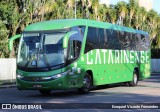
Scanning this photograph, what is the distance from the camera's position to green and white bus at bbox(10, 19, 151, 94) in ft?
62.8

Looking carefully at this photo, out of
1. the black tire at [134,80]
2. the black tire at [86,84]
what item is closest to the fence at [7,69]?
the black tire at [134,80]

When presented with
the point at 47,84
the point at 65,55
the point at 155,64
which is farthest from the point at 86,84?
the point at 155,64

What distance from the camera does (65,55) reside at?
19.3m

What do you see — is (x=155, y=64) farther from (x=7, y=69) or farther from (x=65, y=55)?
(x=65, y=55)

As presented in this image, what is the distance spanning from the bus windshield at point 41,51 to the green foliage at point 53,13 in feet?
61.2

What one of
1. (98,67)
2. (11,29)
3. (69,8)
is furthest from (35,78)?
(69,8)

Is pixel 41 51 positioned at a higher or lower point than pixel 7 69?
higher

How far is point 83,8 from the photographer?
2165 inches

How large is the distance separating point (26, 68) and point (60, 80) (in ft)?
5.19

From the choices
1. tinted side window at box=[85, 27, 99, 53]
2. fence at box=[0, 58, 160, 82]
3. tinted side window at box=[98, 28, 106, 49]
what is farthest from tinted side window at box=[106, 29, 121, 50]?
fence at box=[0, 58, 160, 82]

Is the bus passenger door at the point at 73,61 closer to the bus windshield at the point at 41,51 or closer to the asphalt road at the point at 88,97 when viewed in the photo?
the bus windshield at the point at 41,51

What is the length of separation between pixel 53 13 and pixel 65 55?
25.8m

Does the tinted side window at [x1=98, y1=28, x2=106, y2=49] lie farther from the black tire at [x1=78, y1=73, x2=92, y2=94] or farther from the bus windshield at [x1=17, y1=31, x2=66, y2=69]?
the bus windshield at [x1=17, y1=31, x2=66, y2=69]

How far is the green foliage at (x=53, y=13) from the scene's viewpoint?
131 ft
